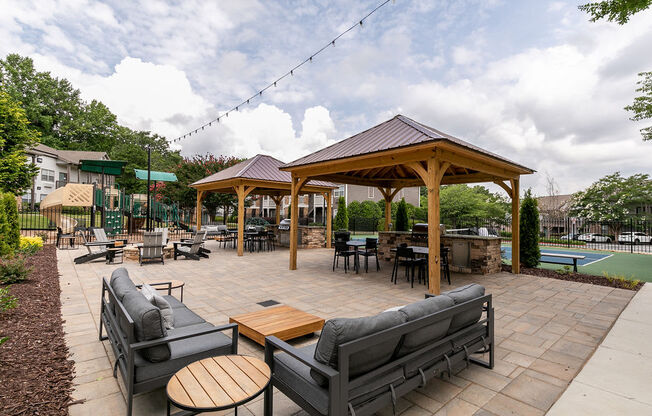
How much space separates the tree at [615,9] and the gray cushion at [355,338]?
693cm

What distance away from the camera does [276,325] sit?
3.50 meters

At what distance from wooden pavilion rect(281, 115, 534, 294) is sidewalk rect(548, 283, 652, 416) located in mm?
2584

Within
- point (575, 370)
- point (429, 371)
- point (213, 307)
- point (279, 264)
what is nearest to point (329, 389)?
point (429, 371)

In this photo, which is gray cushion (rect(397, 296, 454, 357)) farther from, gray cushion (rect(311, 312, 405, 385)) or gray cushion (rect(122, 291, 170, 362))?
gray cushion (rect(122, 291, 170, 362))

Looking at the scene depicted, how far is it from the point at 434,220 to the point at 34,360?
597 cm

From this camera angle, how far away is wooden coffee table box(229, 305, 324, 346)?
3314 millimetres

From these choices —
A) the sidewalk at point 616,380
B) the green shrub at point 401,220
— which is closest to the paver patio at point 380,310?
the sidewalk at point 616,380

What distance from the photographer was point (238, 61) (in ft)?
37.0

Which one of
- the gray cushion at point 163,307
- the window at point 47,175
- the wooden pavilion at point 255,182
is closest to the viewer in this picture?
the gray cushion at point 163,307

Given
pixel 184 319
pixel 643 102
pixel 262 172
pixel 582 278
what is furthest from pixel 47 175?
pixel 643 102

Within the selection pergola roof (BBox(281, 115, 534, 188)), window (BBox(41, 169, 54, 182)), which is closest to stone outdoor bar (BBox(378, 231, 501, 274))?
pergola roof (BBox(281, 115, 534, 188))

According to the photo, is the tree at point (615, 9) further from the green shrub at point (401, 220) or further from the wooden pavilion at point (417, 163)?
the green shrub at point (401, 220)

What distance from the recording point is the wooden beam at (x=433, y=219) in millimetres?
5703

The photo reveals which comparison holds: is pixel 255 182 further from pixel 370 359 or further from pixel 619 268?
pixel 619 268
